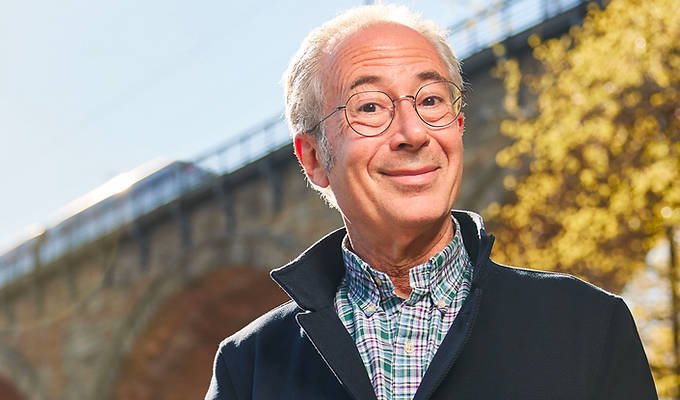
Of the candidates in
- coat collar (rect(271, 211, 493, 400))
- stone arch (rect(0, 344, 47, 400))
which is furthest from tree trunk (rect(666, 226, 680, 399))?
stone arch (rect(0, 344, 47, 400))

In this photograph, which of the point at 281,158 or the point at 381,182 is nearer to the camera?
the point at 381,182

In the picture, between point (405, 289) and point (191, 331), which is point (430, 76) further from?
point (191, 331)

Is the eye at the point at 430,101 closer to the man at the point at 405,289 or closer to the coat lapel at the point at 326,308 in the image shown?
the man at the point at 405,289

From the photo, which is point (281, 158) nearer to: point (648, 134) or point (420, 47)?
point (648, 134)

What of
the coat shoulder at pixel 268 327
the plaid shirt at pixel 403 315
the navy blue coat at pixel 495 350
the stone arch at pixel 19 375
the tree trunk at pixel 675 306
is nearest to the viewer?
the navy blue coat at pixel 495 350

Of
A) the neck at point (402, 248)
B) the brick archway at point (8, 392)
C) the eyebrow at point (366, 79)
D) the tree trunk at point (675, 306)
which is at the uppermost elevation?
the eyebrow at point (366, 79)

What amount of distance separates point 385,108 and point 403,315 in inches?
18.2

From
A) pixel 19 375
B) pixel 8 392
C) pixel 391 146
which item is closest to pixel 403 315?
pixel 391 146

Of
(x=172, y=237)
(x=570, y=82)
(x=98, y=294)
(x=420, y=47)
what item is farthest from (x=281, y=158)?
(x=420, y=47)

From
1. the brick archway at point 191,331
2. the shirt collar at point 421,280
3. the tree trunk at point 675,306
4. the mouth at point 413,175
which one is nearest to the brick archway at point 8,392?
the brick archway at point 191,331

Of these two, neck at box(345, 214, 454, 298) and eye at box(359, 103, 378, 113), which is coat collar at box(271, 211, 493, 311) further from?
eye at box(359, 103, 378, 113)

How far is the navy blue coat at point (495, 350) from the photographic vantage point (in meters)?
1.78

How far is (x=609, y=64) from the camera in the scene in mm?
10031

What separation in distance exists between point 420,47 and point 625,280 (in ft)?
28.4
